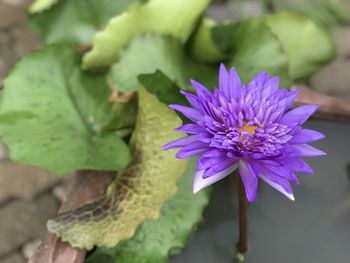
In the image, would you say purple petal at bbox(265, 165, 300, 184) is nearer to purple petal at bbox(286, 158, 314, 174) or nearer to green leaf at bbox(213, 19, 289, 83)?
purple petal at bbox(286, 158, 314, 174)

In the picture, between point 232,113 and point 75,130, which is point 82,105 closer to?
point 75,130

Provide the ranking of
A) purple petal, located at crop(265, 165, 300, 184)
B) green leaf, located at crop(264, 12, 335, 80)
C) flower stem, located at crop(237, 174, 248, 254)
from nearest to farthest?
1. purple petal, located at crop(265, 165, 300, 184)
2. flower stem, located at crop(237, 174, 248, 254)
3. green leaf, located at crop(264, 12, 335, 80)

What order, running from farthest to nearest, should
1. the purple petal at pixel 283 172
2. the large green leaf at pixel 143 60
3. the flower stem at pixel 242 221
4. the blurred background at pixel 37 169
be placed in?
the blurred background at pixel 37 169, the large green leaf at pixel 143 60, the flower stem at pixel 242 221, the purple petal at pixel 283 172

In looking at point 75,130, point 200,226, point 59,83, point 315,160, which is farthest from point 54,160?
point 315,160

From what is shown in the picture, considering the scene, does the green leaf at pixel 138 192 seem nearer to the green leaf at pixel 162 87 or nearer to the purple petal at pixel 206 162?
the green leaf at pixel 162 87

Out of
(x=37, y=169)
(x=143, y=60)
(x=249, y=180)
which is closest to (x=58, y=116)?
(x=143, y=60)

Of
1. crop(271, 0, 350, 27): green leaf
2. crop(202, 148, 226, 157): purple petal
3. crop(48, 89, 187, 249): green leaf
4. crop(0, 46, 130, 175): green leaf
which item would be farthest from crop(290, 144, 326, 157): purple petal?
crop(271, 0, 350, 27): green leaf

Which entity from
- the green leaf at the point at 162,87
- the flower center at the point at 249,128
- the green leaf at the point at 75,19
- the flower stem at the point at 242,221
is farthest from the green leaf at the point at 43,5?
the flower center at the point at 249,128

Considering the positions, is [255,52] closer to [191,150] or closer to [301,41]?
[301,41]
